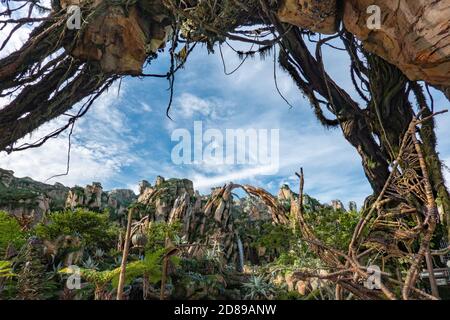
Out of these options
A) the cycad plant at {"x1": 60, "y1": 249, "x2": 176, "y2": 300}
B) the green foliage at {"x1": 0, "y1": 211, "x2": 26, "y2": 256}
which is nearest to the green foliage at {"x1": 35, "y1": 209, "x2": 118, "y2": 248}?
the green foliage at {"x1": 0, "y1": 211, "x2": 26, "y2": 256}

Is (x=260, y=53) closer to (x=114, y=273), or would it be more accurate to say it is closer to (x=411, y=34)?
(x=411, y=34)

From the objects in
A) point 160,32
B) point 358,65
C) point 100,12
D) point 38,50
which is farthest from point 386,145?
point 38,50

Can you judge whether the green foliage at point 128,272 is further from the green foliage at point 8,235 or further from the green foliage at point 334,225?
the green foliage at point 334,225

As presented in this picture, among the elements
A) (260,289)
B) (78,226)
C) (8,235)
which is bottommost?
(260,289)

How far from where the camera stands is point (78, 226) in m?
6.37

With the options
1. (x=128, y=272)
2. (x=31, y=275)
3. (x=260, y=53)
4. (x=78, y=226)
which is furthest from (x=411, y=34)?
(x=78, y=226)

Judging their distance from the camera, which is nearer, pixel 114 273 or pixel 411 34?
pixel 114 273

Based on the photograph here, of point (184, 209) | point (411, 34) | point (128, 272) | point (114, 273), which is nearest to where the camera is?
point (114, 273)

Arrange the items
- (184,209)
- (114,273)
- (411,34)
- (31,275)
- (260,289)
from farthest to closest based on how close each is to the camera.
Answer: (184,209)
(260,289)
(411,34)
(31,275)
(114,273)

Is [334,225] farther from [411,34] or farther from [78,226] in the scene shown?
[78,226]

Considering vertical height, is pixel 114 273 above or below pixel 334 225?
below

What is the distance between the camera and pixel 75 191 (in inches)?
Result: 781
